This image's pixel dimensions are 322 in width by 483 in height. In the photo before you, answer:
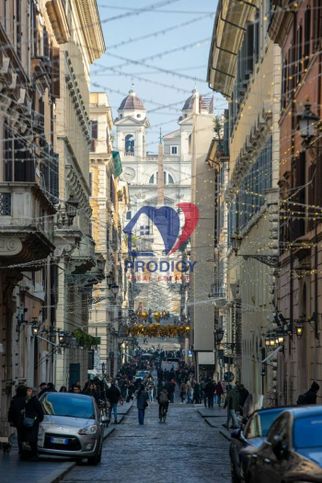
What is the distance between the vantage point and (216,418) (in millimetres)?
60688

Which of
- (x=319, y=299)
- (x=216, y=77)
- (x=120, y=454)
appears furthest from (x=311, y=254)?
(x=216, y=77)

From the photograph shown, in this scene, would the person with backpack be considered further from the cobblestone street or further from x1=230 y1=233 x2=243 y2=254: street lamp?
x1=230 y1=233 x2=243 y2=254: street lamp

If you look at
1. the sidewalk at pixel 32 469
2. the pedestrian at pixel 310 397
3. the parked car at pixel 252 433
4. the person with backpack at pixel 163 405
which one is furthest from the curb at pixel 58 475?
the person with backpack at pixel 163 405

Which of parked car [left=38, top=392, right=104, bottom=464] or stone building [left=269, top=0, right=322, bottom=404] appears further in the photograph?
stone building [left=269, top=0, right=322, bottom=404]

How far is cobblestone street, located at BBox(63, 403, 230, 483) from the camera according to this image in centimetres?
2782

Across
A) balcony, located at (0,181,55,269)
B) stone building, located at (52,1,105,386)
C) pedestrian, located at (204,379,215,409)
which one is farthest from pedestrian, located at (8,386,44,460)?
pedestrian, located at (204,379,215,409)

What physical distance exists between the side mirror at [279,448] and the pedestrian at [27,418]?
14662 mm

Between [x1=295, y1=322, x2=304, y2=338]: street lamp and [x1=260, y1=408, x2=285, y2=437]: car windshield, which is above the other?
[x1=295, y1=322, x2=304, y2=338]: street lamp

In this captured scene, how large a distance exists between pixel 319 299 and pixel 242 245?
2937 centimetres

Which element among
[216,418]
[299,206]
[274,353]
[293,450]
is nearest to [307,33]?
[299,206]

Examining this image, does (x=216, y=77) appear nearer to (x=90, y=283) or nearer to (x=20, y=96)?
(x=90, y=283)

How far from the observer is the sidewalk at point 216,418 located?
4932cm

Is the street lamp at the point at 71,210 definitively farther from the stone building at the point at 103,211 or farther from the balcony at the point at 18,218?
the stone building at the point at 103,211

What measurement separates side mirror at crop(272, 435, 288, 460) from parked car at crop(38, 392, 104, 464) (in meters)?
16.0
